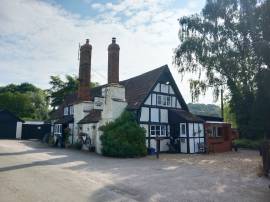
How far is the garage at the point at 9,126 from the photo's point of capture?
38500 mm

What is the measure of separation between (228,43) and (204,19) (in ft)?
11.7

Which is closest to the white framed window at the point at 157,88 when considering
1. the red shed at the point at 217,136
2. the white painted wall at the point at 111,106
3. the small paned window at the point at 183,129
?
the white painted wall at the point at 111,106

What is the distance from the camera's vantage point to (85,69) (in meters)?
25.7

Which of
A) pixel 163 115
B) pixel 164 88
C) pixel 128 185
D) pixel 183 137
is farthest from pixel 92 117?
pixel 128 185

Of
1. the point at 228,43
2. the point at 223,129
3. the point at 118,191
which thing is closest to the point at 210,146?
the point at 223,129

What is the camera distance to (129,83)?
27438mm

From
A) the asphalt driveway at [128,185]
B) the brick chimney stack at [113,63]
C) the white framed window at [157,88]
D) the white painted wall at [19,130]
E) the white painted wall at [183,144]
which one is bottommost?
the asphalt driveway at [128,185]

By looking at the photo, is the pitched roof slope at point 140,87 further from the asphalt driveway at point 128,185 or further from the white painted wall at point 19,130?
the white painted wall at point 19,130

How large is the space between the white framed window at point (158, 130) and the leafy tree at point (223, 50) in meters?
6.16

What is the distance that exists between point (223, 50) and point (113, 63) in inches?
432

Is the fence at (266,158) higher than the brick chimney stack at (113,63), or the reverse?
the brick chimney stack at (113,63)

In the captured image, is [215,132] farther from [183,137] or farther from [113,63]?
[113,63]

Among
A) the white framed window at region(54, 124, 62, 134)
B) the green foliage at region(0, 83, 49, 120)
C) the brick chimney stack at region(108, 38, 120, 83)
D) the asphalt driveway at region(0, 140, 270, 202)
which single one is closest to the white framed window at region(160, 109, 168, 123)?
the brick chimney stack at region(108, 38, 120, 83)

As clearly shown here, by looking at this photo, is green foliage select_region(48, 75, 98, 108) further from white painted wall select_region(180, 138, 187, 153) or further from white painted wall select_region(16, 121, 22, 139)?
white painted wall select_region(180, 138, 187, 153)
